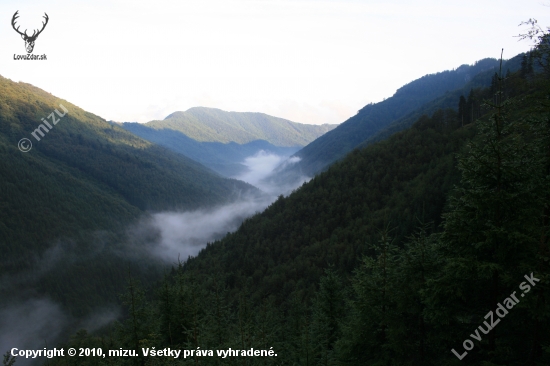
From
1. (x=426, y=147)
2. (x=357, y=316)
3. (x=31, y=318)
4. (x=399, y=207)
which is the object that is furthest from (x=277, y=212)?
(x=31, y=318)

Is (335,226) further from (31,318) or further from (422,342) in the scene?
(31,318)

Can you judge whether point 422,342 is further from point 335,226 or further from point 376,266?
point 335,226

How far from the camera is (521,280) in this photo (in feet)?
32.2

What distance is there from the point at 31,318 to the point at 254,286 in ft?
536

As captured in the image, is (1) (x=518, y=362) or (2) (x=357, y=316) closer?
(1) (x=518, y=362)

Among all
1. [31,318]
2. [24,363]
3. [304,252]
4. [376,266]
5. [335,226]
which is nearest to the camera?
[376,266]

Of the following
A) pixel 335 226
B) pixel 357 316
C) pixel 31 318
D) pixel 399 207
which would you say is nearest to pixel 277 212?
pixel 335 226

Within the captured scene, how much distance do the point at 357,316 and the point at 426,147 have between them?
105010 mm

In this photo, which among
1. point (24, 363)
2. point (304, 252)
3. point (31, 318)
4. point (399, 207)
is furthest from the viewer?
point (31, 318)

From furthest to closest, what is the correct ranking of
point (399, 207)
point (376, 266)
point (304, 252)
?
point (304, 252) < point (399, 207) < point (376, 266)

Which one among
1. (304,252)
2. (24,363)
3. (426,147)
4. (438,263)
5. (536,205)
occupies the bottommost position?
(24,363)

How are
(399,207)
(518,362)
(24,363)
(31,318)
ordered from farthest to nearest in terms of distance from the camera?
(31,318) → (24,363) → (399,207) → (518,362)

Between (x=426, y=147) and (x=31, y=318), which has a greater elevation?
(x=426, y=147)

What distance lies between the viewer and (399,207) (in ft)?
297
